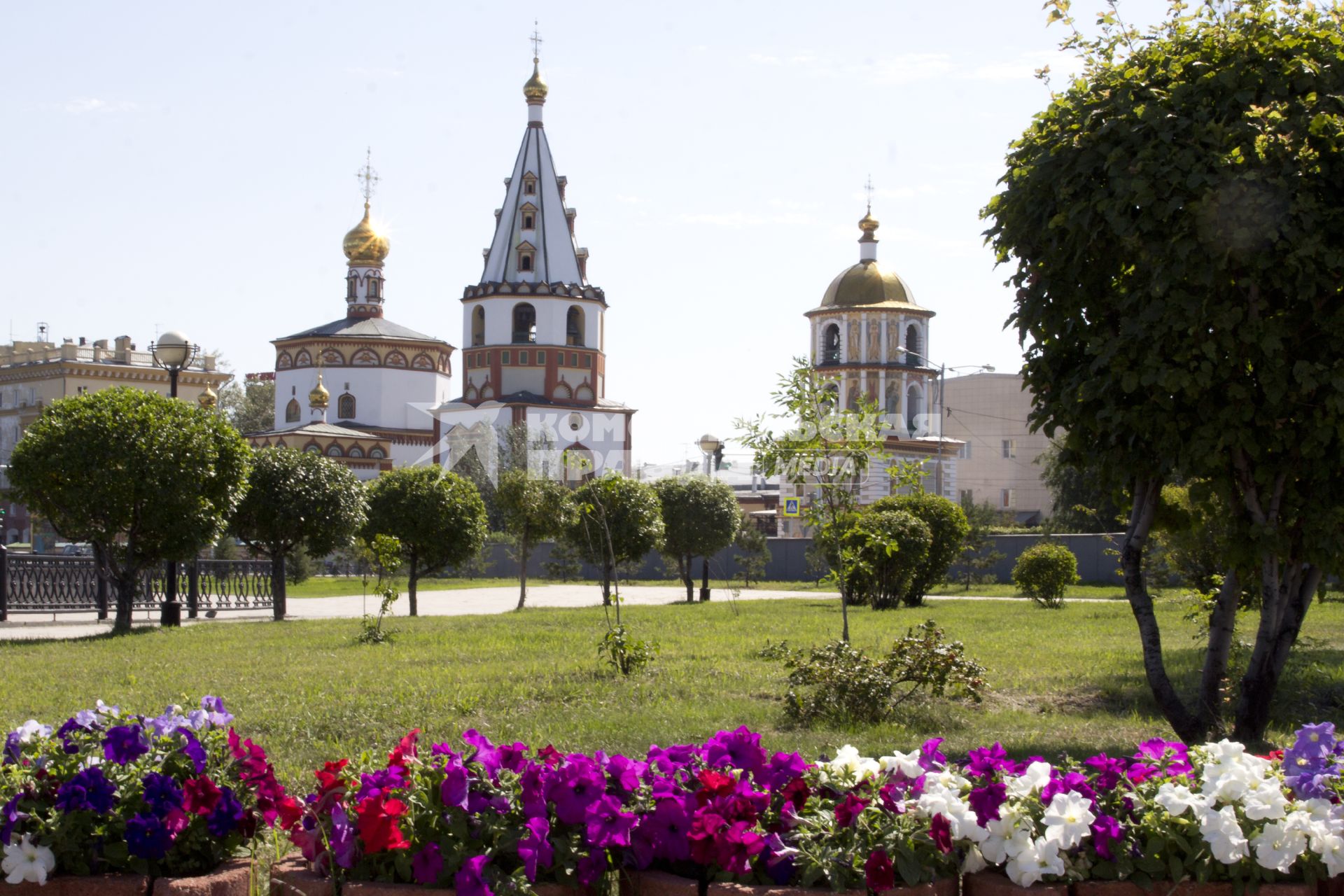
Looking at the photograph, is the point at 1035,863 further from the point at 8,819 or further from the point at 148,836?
the point at 8,819

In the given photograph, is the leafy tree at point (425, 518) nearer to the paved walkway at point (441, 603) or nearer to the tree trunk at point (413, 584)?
the tree trunk at point (413, 584)

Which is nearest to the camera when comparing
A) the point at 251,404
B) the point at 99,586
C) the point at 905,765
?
the point at 905,765

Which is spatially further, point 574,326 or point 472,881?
point 574,326

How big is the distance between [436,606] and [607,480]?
1016 cm

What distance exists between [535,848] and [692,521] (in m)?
23.3

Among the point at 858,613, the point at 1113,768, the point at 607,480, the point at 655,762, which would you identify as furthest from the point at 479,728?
the point at 858,613

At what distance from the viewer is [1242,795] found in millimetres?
3074

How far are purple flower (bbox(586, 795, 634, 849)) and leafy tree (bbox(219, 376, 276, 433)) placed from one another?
75.3 meters

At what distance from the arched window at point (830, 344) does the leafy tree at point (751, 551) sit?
83.1 ft

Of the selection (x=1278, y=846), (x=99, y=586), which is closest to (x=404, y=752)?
(x=1278, y=846)

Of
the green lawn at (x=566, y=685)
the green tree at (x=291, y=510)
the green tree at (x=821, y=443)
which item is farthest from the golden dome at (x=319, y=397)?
the green tree at (x=821, y=443)

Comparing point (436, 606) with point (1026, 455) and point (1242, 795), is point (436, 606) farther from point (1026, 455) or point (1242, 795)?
point (1026, 455)

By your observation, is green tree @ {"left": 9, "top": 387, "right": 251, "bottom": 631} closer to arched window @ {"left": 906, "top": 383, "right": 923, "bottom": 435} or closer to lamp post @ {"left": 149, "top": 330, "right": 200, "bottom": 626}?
lamp post @ {"left": 149, "top": 330, "right": 200, "bottom": 626}

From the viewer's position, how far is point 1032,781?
317 cm
